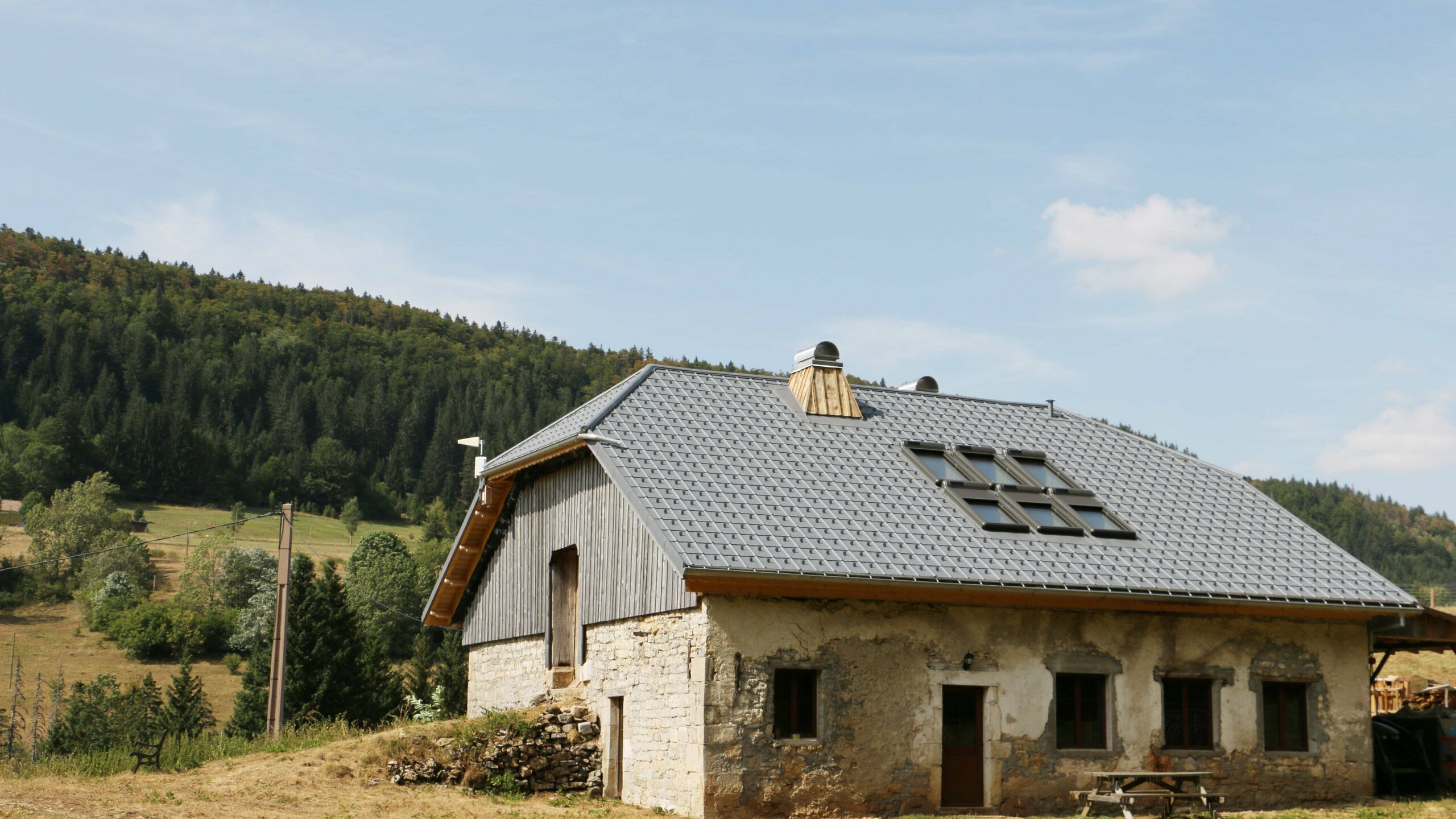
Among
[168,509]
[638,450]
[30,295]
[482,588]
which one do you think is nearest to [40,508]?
[168,509]

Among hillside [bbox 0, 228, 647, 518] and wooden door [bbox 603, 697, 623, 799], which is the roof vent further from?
hillside [bbox 0, 228, 647, 518]

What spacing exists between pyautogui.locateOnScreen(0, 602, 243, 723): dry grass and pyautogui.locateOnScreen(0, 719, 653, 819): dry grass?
43637 millimetres

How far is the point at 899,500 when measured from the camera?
18.7 m

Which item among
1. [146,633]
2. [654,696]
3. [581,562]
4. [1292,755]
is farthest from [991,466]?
[146,633]

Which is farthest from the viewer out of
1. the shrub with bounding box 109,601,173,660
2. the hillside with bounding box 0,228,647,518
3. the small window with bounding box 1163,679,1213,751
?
the hillside with bounding box 0,228,647,518

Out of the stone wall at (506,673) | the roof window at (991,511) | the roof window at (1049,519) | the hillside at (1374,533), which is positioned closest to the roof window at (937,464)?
the roof window at (991,511)

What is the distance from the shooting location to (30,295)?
131m

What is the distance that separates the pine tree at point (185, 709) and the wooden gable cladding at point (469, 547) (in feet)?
73.9

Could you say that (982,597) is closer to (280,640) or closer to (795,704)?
(795,704)

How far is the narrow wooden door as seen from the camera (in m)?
17.1

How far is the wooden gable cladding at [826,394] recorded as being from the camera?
21312 mm

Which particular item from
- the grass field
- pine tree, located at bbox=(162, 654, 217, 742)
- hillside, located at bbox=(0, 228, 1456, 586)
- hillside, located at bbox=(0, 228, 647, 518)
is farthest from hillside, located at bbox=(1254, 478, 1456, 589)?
pine tree, located at bbox=(162, 654, 217, 742)

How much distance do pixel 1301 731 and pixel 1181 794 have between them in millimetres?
3865

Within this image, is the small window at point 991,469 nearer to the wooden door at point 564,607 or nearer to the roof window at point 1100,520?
the roof window at point 1100,520
